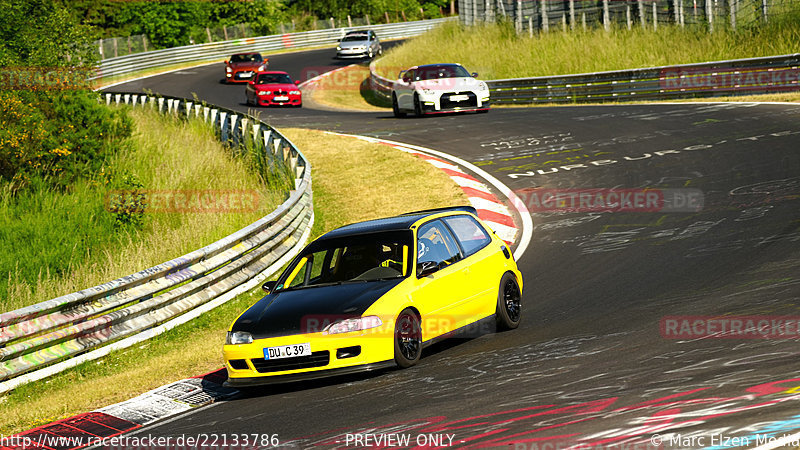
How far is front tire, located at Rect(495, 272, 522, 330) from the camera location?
10.0 meters

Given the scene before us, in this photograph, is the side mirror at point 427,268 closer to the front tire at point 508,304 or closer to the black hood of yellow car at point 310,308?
the black hood of yellow car at point 310,308

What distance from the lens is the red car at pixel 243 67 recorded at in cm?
4919

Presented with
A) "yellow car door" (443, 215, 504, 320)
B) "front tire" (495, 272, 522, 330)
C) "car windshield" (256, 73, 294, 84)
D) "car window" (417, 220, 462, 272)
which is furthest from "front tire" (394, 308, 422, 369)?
"car windshield" (256, 73, 294, 84)

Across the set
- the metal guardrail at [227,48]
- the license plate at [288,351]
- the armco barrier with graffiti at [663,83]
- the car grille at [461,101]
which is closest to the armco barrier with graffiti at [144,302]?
the license plate at [288,351]

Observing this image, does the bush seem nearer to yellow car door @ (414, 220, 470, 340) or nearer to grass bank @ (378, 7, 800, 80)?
yellow car door @ (414, 220, 470, 340)

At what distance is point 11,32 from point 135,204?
6.17 meters

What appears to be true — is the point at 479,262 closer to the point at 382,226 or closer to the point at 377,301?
the point at 382,226

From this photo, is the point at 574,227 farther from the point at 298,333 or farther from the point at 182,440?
the point at 182,440

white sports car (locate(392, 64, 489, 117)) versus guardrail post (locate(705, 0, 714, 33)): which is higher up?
guardrail post (locate(705, 0, 714, 33))

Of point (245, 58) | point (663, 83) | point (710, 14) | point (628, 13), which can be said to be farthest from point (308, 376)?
point (245, 58)

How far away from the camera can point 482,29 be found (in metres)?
45.1

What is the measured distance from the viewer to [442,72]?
2883 cm

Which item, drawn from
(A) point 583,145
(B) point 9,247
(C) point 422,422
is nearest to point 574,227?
(A) point 583,145

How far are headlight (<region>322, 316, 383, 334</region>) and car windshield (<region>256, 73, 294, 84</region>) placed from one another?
30785 mm
